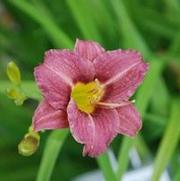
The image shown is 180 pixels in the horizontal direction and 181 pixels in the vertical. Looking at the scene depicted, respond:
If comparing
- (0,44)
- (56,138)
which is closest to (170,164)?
(56,138)

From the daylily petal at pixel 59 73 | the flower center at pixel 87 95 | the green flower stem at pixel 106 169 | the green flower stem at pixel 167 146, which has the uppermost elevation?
the daylily petal at pixel 59 73

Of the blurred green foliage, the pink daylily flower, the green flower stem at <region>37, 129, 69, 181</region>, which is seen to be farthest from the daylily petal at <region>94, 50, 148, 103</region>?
the blurred green foliage

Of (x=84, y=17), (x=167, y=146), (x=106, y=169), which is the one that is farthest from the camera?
(x=84, y=17)

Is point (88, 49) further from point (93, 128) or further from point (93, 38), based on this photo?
point (93, 38)

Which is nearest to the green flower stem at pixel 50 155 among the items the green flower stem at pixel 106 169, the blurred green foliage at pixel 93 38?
the green flower stem at pixel 106 169

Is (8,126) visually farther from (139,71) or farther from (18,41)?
(139,71)

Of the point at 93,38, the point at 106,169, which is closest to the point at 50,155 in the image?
the point at 106,169

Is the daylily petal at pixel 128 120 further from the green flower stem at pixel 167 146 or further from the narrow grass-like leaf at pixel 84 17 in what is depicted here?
the narrow grass-like leaf at pixel 84 17
